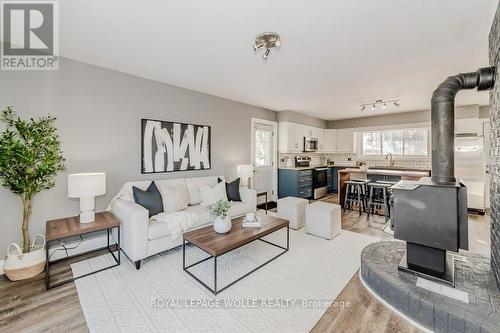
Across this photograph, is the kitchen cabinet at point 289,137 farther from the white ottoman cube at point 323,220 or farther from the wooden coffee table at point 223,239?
the wooden coffee table at point 223,239

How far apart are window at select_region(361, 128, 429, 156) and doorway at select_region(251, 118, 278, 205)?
10.6ft

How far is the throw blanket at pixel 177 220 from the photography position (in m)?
2.75

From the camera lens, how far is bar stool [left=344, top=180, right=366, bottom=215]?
471 centimetres

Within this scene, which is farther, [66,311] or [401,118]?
[401,118]

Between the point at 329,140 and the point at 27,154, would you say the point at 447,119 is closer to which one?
the point at 27,154

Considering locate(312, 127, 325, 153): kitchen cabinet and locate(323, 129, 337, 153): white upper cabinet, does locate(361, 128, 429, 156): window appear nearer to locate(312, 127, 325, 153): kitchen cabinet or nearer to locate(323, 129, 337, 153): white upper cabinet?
locate(323, 129, 337, 153): white upper cabinet

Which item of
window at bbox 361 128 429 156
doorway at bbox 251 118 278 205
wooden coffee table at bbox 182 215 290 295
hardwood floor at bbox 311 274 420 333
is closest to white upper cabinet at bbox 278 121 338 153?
doorway at bbox 251 118 278 205

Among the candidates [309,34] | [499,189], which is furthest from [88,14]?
→ [499,189]

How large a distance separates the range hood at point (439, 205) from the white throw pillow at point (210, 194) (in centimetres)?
249

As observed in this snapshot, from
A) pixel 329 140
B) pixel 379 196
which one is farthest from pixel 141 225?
pixel 329 140

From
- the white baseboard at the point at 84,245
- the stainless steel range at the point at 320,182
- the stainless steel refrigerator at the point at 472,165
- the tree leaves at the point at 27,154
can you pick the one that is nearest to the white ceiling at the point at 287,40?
the tree leaves at the point at 27,154

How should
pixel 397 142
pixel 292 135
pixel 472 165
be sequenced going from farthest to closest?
1. pixel 397 142
2. pixel 292 135
3. pixel 472 165

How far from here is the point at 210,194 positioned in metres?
3.62

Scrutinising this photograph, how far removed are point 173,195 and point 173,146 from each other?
96 cm
